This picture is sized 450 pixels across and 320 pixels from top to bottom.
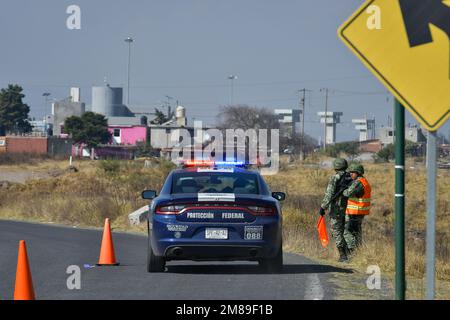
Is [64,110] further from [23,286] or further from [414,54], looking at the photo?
[414,54]

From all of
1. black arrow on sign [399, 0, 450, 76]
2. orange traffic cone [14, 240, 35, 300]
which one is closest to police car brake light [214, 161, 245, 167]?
orange traffic cone [14, 240, 35, 300]

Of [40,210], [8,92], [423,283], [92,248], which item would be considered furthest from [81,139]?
[423,283]

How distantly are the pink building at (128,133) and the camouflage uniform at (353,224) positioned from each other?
101 meters

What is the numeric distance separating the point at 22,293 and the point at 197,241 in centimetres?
400

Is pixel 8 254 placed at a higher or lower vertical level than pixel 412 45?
lower

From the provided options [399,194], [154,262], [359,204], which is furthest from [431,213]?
[359,204]

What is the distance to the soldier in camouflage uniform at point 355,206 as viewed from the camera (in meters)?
17.7

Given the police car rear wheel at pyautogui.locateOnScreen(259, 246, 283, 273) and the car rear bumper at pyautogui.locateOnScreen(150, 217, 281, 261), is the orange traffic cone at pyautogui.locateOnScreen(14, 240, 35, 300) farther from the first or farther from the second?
the police car rear wheel at pyautogui.locateOnScreen(259, 246, 283, 273)

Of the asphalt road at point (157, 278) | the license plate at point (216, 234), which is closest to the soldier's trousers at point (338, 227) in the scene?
the asphalt road at point (157, 278)

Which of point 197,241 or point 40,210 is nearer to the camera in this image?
point 197,241

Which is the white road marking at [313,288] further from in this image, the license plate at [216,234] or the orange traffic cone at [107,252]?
the orange traffic cone at [107,252]

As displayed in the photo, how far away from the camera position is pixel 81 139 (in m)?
104
